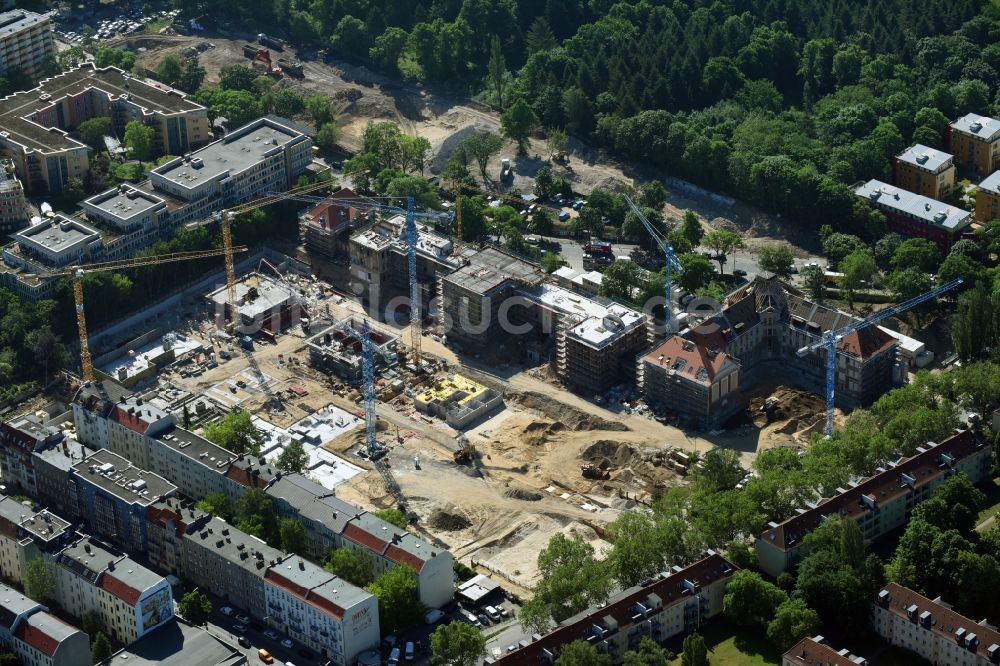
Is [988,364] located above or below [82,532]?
above

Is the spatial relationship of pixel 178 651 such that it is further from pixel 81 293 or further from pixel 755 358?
pixel 755 358

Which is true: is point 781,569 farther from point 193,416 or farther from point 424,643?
point 193,416

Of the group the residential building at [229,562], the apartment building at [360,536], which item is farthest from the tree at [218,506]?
the apartment building at [360,536]

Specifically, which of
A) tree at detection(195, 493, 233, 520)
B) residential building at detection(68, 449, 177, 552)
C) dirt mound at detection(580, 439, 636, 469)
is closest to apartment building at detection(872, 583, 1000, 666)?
dirt mound at detection(580, 439, 636, 469)

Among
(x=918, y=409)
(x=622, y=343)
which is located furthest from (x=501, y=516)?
(x=918, y=409)

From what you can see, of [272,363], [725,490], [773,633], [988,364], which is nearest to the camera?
[773,633]

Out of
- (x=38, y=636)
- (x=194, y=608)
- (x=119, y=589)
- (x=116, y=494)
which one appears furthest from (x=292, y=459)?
(x=38, y=636)

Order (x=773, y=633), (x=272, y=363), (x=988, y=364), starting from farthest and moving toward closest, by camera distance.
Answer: (x=272, y=363) → (x=988, y=364) → (x=773, y=633)
